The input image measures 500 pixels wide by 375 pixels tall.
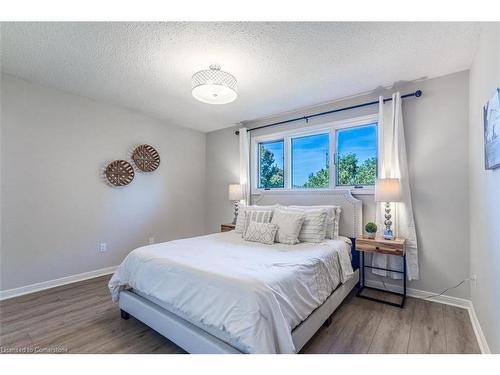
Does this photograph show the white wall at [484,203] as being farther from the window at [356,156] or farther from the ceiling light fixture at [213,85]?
the ceiling light fixture at [213,85]

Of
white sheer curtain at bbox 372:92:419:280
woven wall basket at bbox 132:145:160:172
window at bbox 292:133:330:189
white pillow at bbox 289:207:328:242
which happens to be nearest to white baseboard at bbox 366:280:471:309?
white sheer curtain at bbox 372:92:419:280

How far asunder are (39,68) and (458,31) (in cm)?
385

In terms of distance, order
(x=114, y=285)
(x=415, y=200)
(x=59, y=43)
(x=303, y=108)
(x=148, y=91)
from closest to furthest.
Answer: (x=59, y=43) → (x=114, y=285) → (x=415, y=200) → (x=148, y=91) → (x=303, y=108)

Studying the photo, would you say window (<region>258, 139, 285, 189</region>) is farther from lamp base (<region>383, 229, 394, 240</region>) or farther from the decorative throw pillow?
lamp base (<region>383, 229, 394, 240</region>)

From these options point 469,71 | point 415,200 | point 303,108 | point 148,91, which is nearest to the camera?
point 469,71

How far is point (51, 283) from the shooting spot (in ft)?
9.45

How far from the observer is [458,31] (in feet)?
6.01

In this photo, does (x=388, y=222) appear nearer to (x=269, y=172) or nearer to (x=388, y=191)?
(x=388, y=191)

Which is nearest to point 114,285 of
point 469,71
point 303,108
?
point 303,108

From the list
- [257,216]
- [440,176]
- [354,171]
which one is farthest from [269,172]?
[440,176]

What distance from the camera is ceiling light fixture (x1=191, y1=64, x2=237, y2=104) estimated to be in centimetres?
207

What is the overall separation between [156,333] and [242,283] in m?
1.06

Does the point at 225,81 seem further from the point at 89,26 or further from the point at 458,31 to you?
the point at 458,31

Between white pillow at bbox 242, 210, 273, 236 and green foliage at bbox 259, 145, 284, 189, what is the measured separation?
1000 mm
